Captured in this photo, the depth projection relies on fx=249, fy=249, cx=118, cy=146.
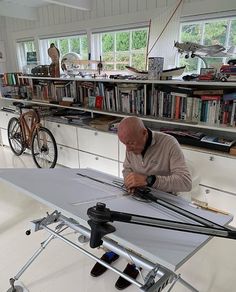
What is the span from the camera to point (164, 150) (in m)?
1.64

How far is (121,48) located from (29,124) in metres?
1.83

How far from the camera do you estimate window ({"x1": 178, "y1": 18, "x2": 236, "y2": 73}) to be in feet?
8.01

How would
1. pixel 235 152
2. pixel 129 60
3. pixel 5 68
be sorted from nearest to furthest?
pixel 235 152, pixel 129 60, pixel 5 68

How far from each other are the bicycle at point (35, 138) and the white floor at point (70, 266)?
4.85 feet

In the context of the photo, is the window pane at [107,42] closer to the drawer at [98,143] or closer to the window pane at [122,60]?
the window pane at [122,60]

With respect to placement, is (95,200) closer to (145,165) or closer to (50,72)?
(145,165)

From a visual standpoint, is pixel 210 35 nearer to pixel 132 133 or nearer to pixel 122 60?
pixel 122 60

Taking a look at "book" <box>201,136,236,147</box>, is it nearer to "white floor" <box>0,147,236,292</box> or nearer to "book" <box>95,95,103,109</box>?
"white floor" <box>0,147,236,292</box>

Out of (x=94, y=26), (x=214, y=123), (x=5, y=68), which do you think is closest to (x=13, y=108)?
(x=5, y=68)

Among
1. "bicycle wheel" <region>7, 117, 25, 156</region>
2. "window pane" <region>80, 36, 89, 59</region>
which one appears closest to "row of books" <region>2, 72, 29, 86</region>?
"bicycle wheel" <region>7, 117, 25, 156</region>

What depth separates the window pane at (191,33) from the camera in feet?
8.70

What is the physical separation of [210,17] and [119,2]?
3.68 ft

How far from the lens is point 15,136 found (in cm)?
426

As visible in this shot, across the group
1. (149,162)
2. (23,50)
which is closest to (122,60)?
(149,162)
